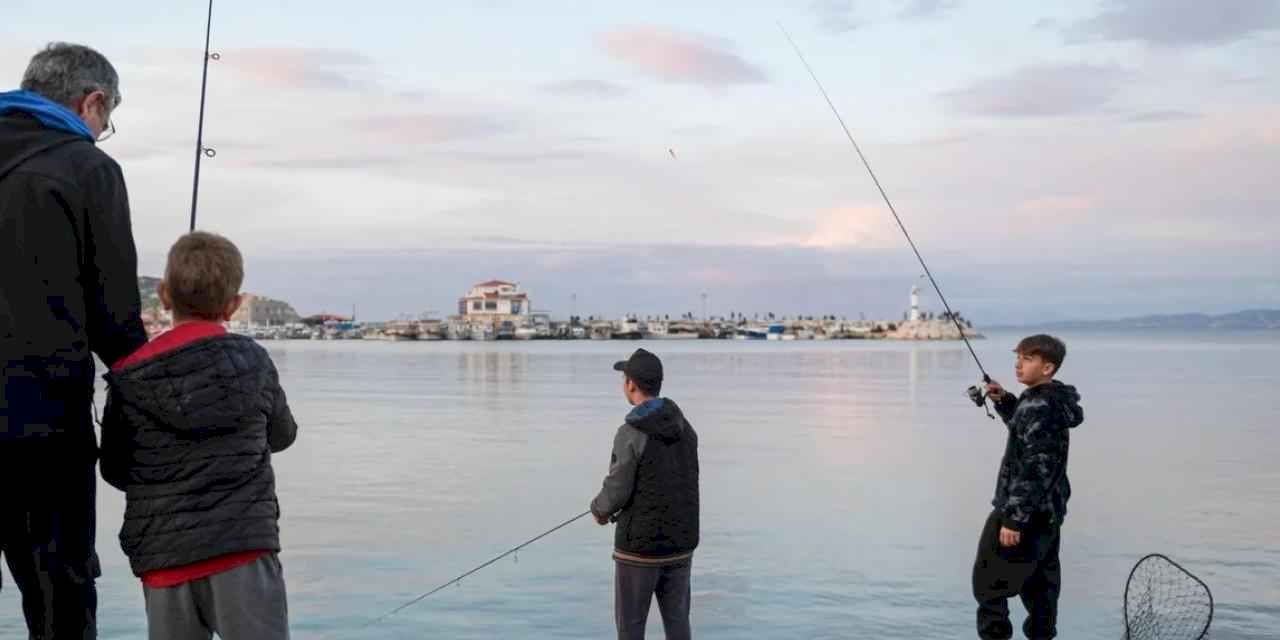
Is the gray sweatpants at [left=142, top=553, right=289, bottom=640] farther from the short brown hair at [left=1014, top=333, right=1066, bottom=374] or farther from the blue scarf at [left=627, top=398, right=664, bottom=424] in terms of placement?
the short brown hair at [left=1014, top=333, right=1066, bottom=374]

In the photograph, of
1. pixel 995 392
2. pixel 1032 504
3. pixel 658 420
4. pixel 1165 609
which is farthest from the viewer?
pixel 1165 609

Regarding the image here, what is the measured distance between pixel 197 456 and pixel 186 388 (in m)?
0.20

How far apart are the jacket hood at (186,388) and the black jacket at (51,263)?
152mm

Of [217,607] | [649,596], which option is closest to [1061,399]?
[649,596]

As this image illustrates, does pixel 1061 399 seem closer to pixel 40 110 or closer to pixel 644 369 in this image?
pixel 644 369

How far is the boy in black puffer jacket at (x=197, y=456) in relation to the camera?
3188 mm

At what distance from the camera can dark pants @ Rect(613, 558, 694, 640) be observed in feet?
17.6

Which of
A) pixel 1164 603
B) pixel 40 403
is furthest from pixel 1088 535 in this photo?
pixel 40 403

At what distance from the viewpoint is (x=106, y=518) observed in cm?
1259

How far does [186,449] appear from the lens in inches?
127

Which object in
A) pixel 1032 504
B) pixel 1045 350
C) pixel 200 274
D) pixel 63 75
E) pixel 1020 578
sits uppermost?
pixel 63 75

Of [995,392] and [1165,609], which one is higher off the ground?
[995,392]

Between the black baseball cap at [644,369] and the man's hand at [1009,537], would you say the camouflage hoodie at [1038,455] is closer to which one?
the man's hand at [1009,537]

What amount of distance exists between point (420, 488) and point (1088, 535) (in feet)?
25.7
